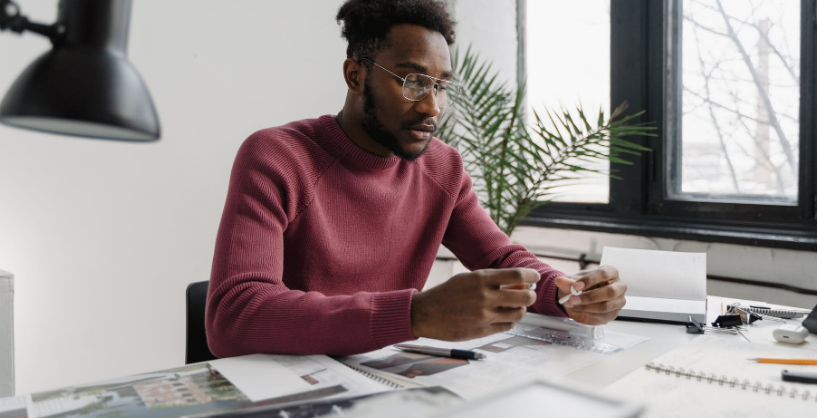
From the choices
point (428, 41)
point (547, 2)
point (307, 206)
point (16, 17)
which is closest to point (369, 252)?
point (307, 206)

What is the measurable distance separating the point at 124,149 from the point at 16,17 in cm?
163

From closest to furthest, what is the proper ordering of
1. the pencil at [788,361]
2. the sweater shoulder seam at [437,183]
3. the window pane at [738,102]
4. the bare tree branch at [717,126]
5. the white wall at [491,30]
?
the pencil at [788,361] < the sweater shoulder seam at [437,183] < the window pane at [738,102] < the bare tree branch at [717,126] < the white wall at [491,30]

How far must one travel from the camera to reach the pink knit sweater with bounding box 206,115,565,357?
0.91 meters

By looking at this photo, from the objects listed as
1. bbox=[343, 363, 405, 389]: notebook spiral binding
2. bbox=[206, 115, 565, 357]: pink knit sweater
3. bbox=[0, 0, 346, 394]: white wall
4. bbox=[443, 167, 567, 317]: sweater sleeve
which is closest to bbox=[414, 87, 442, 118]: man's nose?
bbox=[206, 115, 565, 357]: pink knit sweater

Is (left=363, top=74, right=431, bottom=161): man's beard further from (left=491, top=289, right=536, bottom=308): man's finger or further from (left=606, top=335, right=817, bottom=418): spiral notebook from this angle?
(left=606, top=335, right=817, bottom=418): spiral notebook

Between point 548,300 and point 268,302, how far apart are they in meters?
0.56

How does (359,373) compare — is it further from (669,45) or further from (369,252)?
(669,45)

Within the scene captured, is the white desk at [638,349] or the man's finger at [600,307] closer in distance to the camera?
the white desk at [638,349]

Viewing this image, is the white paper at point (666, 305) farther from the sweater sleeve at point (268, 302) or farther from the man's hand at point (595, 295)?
the sweater sleeve at point (268, 302)

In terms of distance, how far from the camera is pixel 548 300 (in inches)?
47.1

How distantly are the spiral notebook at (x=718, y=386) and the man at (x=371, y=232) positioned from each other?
18 centimetres

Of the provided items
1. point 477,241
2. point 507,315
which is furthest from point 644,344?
point 477,241

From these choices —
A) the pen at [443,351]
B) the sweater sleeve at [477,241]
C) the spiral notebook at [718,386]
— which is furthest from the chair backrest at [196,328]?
the spiral notebook at [718,386]

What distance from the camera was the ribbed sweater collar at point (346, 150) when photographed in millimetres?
1358
